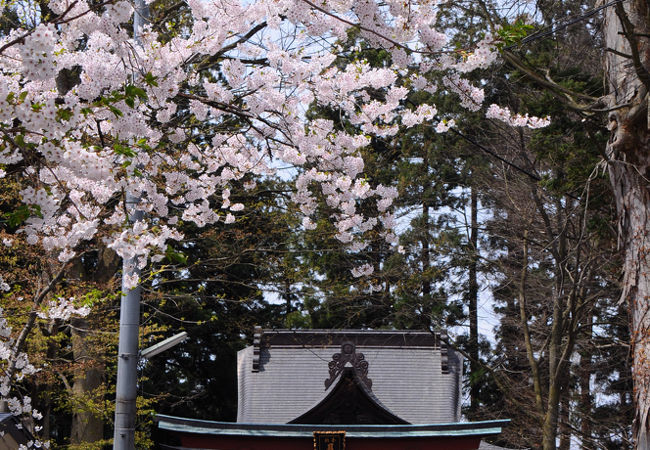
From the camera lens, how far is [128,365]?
4.84m

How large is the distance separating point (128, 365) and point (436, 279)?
1433 centimetres

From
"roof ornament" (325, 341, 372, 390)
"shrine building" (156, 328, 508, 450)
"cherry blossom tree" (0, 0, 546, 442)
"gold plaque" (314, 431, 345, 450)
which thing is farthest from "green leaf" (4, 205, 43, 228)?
"roof ornament" (325, 341, 372, 390)

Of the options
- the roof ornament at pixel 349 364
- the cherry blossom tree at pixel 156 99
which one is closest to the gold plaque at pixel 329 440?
the roof ornament at pixel 349 364

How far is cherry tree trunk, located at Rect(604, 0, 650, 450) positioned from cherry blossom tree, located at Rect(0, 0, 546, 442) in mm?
1296

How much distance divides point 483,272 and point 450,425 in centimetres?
923

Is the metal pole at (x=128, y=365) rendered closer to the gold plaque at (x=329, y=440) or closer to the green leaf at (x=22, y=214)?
the green leaf at (x=22, y=214)

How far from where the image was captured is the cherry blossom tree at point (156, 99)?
10.6ft

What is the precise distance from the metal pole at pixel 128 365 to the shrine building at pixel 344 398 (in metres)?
4.34

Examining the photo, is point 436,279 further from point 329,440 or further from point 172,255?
point 172,255

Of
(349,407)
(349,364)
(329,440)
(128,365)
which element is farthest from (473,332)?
(128,365)

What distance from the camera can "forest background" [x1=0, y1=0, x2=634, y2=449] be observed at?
9.91m

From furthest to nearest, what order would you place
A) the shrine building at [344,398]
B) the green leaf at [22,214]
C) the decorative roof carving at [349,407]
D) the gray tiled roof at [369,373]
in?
the gray tiled roof at [369,373]
the decorative roof carving at [349,407]
the shrine building at [344,398]
the green leaf at [22,214]

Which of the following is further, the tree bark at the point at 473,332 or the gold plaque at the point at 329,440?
the tree bark at the point at 473,332

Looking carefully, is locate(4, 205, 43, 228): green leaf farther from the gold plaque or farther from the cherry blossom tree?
the gold plaque
